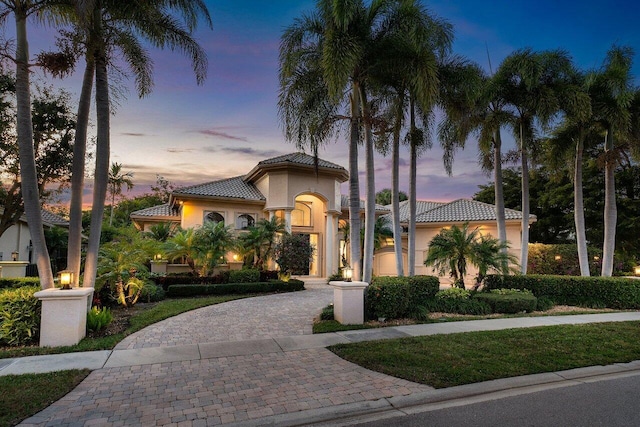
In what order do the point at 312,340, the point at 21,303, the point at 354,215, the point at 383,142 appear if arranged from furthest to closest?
1. the point at 383,142
2. the point at 354,215
3. the point at 312,340
4. the point at 21,303

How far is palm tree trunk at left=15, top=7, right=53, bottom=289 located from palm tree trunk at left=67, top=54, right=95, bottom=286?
0.61 meters

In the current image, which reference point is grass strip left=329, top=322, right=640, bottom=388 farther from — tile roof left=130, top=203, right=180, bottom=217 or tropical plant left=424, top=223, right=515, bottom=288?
tile roof left=130, top=203, right=180, bottom=217

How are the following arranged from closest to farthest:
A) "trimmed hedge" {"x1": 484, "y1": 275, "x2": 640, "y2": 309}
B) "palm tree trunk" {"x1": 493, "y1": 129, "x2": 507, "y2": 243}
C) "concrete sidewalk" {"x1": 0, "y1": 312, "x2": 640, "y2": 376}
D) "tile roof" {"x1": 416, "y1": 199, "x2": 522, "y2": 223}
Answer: "concrete sidewalk" {"x1": 0, "y1": 312, "x2": 640, "y2": 376} → "trimmed hedge" {"x1": 484, "y1": 275, "x2": 640, "y2": 309} → "palm tree trunk" {"x1": 493, "y1": 129, "x2": 507, "y2": 243} → "tile roof" {"x1": 416, "y1": 199, "x2": 522, "y2": 223}

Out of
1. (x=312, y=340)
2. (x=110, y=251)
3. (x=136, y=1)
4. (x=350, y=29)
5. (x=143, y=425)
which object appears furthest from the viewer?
(x=110, y=251)

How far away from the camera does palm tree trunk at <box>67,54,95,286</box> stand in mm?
8047

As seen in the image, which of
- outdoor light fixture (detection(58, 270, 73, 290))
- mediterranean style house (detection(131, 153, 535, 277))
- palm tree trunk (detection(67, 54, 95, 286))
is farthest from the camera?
mediterranean style house (detection(131, 153, 535, 277))

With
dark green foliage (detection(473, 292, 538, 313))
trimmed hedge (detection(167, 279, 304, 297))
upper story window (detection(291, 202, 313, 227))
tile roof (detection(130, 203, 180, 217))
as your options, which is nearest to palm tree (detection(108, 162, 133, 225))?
tile roof (detection(130, 203, 180, 217))

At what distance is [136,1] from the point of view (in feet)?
27.0

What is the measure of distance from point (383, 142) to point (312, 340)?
324 inches

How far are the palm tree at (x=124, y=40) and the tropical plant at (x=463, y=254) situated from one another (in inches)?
396

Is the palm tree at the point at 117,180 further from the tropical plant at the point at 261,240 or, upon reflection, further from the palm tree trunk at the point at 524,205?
the palm tree trunk at the point at 524,205

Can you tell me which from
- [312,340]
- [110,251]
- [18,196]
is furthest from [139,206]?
[312,340]

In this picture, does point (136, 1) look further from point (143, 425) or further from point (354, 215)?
point (143, 425)

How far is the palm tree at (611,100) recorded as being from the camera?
12852mm
